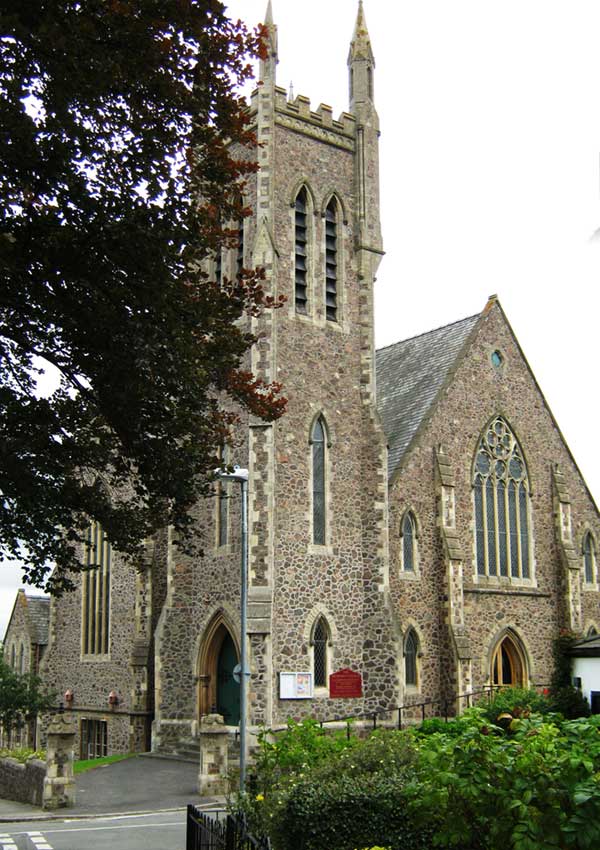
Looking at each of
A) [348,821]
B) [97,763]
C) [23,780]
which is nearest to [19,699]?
[97,763]

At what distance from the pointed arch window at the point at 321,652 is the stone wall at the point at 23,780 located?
6.97 meters

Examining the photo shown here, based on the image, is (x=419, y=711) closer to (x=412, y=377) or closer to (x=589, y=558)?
(x=589, y=558)

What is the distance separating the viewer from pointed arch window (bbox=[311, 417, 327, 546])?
2611 cm

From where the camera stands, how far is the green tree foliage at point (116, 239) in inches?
441

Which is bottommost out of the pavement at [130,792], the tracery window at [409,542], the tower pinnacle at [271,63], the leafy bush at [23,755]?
the pavement at [130,792]

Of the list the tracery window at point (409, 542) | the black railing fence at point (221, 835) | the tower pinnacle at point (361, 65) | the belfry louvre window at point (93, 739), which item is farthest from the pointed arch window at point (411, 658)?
the black railing fence at point (221, 835)

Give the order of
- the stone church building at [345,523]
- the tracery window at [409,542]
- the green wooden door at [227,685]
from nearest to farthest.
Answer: the stone church building at [345,523]
the green wooden door at [227,685]
the tracery window at [409,542]

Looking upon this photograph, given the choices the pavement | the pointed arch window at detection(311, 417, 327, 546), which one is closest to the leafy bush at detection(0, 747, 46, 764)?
the pavement

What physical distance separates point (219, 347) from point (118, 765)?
631 inches

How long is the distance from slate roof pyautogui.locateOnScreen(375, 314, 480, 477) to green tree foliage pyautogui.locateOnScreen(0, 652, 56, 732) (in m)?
14.3

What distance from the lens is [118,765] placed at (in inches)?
1022

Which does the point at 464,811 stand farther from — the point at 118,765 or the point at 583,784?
the point at 118,765

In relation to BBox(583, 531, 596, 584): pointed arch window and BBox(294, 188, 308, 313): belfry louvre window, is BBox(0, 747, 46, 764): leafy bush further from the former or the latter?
BBox(583, 531, 596, 584): pointed arch window

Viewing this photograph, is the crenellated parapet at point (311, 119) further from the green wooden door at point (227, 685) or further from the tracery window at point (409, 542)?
the green wooden door at point (227, 685)
